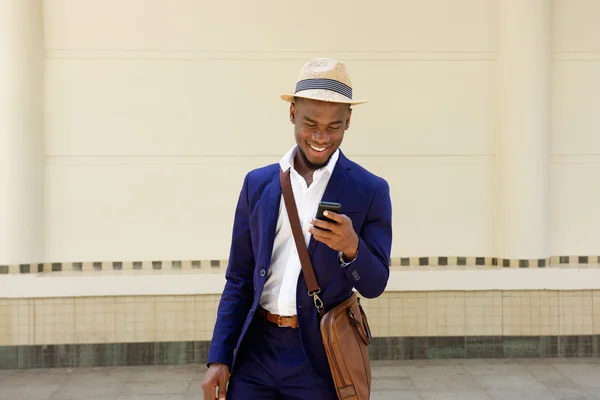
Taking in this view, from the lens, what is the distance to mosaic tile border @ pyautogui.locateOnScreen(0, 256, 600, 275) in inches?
252

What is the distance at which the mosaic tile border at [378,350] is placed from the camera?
6.31 metres

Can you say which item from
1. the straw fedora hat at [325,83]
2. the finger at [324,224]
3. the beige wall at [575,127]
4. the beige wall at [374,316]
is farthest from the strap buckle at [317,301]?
the beige wall at [575,127]

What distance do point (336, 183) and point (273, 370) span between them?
2.22 ft

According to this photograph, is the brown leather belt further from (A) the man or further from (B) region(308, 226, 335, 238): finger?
(B) region(308, 226, 335, 238): finger

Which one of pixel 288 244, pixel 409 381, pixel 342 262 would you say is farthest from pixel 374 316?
pixel 342 262

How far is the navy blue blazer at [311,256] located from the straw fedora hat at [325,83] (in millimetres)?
268

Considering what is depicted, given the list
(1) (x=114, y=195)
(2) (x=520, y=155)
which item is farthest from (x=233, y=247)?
(2) (x=520, y=155)

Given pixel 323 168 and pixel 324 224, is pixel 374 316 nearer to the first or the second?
pixel 323 168

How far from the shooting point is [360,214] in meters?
2.66

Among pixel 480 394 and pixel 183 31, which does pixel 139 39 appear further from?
pixel 480 394

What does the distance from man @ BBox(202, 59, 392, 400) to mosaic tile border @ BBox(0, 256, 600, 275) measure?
3708 millimetres

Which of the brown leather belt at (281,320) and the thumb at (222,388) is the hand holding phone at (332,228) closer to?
the brown leather belt at (281,320)

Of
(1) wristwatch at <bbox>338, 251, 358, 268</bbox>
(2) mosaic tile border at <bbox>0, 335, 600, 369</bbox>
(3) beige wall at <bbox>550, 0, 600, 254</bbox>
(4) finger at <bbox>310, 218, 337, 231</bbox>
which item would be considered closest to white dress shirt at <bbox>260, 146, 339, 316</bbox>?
(1) wristwatch at <bbox>338, 251, 358, 268</bbox>

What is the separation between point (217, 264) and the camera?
6461 millimetres
